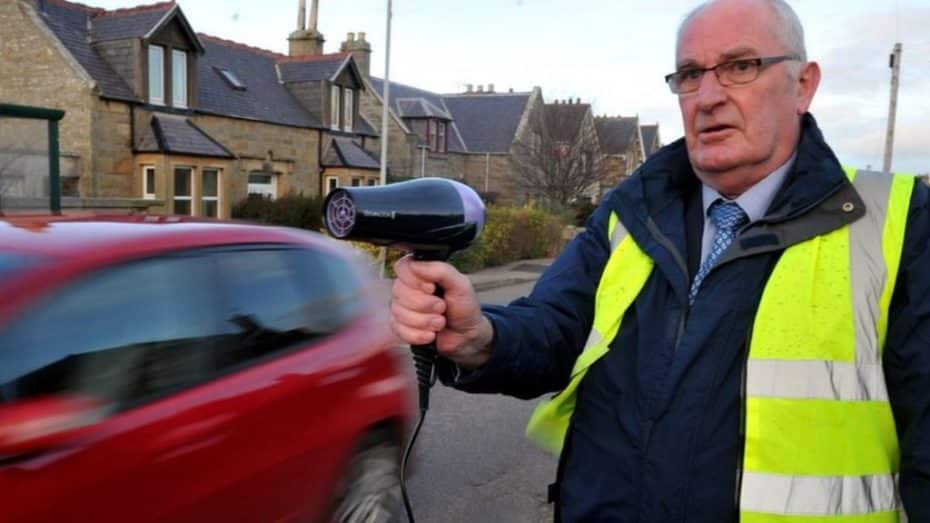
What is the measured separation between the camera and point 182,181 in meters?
18.3

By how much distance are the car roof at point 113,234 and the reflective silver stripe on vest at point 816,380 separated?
91.4 inches

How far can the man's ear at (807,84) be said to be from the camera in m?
1.72

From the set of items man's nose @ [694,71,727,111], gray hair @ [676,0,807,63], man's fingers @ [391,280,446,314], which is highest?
gray hair @ [676,0,807,63]

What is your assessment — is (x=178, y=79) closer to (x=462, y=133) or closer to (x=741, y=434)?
(x=741, y=434)

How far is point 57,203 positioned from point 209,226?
6836mm

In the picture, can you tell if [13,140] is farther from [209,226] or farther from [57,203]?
[209,226]

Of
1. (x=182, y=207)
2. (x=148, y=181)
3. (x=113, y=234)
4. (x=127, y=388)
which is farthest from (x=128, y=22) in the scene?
(x=127, y=388)

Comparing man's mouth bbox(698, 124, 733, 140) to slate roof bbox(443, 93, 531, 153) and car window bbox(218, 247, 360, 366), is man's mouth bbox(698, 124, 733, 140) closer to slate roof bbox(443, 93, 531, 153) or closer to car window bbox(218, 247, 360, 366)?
car window bbox(218, 247, 360, 366)

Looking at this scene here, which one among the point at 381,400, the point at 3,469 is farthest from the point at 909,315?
the point at 381,400

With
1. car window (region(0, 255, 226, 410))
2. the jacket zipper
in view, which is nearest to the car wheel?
car window (region(0, 255, 226, 410))

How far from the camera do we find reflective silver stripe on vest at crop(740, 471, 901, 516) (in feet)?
4.70

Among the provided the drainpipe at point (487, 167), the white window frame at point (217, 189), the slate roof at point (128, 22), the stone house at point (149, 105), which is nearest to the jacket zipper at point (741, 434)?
the stone house at point (149, 105)

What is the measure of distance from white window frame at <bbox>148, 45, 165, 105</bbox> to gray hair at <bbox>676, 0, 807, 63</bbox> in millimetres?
18661

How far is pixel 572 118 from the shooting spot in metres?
36.9
